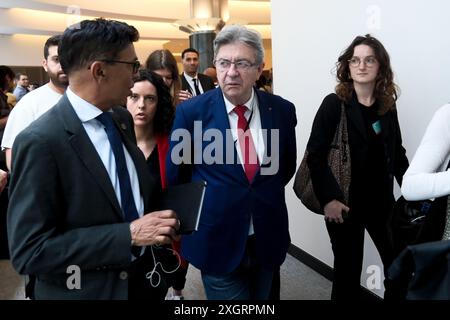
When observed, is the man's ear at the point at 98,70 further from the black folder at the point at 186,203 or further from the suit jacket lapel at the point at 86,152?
the black folder at the point at 186,203

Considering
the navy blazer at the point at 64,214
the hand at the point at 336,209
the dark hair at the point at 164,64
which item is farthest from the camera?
the dark hair at the point at 164,64

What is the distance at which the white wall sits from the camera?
2611mm

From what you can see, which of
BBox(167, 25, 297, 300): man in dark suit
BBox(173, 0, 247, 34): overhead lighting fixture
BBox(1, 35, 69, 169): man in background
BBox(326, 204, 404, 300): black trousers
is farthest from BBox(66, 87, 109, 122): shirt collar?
BBox(173, 0, 247, 34): overhead lighting fixture

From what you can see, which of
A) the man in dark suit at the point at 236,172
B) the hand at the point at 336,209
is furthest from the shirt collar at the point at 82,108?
the hand at the point at 336,209

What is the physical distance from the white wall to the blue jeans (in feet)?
4.59

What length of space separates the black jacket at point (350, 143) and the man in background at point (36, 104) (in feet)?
5.09

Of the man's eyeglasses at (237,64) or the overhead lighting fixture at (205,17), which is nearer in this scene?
the man's eyeglasses at (237,64)

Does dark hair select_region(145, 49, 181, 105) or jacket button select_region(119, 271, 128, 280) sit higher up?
dark hair select_region(145, 49, 181, 105)

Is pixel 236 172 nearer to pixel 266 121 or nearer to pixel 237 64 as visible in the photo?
pixel 266 121

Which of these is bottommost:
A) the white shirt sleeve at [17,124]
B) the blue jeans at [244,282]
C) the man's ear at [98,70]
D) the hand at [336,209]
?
the blue jeans at [244,282]

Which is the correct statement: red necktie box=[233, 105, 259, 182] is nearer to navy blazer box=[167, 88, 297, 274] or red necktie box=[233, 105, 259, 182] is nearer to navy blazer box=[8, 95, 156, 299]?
navy blazer box=[167, 88, 297, 274]

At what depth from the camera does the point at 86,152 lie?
4.31ft

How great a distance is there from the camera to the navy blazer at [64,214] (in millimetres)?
1224

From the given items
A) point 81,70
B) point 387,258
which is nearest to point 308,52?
point 387,258
